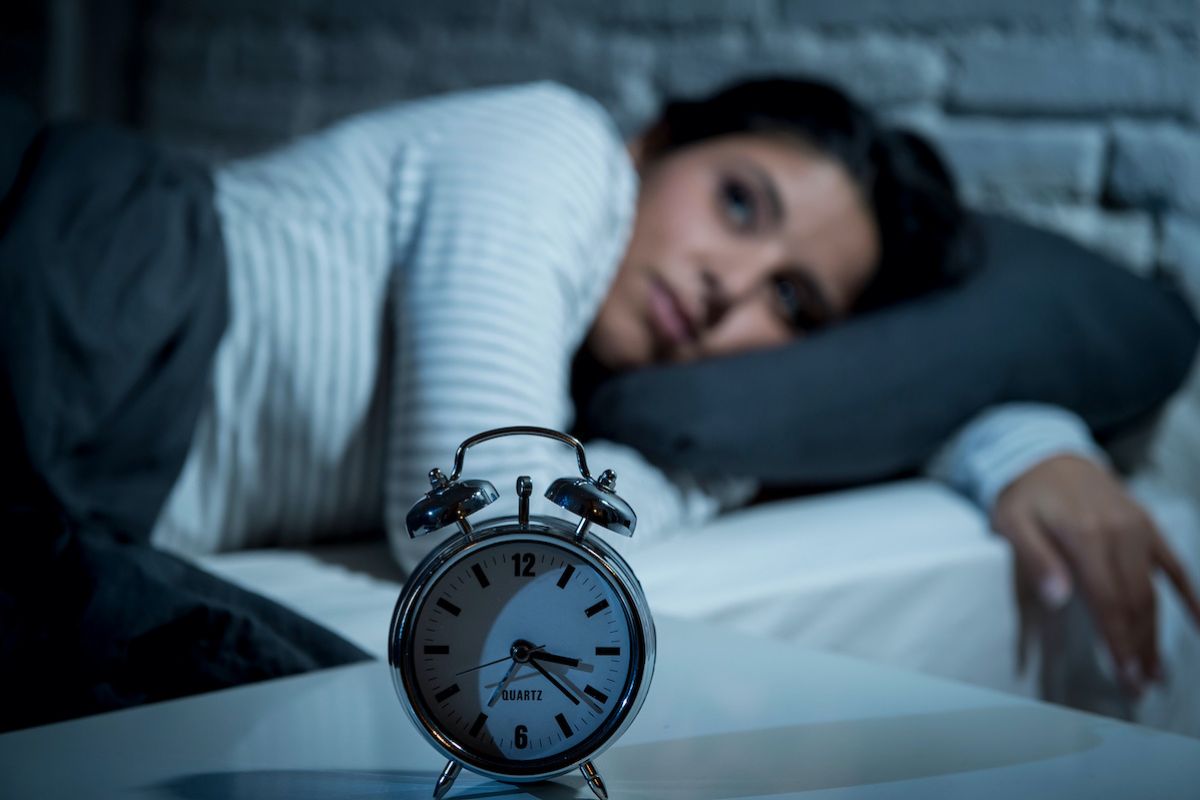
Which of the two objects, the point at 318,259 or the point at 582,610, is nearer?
the point at 582,610

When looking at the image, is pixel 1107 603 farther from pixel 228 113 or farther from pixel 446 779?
pixel 228 113

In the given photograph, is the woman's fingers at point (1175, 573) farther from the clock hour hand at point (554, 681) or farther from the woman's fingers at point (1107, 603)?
the clock hour hand at point (554, 681)

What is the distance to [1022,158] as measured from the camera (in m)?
1.62

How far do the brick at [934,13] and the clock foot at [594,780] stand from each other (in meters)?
1.41

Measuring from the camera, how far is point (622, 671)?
1.67 feet

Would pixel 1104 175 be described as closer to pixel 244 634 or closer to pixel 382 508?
pixel 382 508

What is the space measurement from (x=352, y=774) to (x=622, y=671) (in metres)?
0.14

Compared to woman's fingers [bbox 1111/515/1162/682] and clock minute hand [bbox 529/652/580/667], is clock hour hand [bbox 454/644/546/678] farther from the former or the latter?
woman's fingers [bbox 1111/515/1162/682]

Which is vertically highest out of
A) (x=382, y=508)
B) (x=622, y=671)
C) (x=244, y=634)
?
(x=622, y=671)

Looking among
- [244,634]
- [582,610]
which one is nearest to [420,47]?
[244,634]

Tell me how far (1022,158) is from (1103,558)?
2.45 ft

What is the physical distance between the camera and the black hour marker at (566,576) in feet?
1.66

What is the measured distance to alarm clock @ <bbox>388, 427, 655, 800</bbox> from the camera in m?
0.50

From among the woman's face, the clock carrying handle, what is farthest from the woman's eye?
the clock carrying handle
